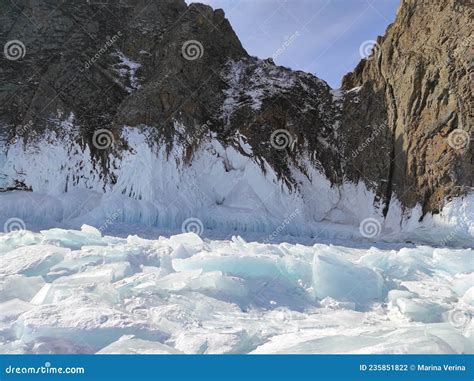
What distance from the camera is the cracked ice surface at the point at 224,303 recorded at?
3465 mm

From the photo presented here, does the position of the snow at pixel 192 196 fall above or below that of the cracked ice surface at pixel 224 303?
above

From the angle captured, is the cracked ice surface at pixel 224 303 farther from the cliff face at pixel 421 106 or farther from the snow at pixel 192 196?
the cliff face at pixel 421 106

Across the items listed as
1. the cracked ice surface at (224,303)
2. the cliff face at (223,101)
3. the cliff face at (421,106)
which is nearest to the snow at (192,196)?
the cliff face at (223,101)

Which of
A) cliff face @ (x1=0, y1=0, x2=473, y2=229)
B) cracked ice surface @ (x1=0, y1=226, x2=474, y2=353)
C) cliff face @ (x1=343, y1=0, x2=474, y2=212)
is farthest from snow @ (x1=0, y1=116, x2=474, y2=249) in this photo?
cracked ice surface @ (x1=0, y1=226, x2=474, y2=353)

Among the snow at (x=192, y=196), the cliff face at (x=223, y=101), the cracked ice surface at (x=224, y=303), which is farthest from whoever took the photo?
the cliff face at (x=223, y=101)

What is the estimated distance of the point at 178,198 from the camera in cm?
1605

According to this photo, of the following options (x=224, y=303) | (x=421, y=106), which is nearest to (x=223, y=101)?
(x=421, y=106)

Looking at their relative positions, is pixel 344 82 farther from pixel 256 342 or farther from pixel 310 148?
pixel 256 342

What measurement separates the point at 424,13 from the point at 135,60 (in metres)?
16.0

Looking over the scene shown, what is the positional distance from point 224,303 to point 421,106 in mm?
15732

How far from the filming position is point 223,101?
19.9 meters

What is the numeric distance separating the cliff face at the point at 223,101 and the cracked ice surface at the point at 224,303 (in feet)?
32.3

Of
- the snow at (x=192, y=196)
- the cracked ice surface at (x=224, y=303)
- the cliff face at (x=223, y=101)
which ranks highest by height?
the cliff face at (x=223, y=101)

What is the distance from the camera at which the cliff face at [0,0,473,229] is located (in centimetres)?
1581
